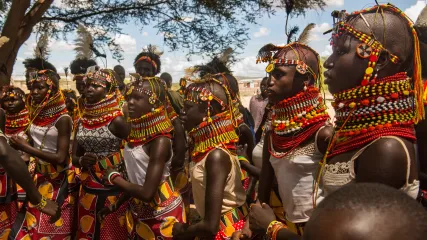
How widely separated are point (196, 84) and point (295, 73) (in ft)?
3.27

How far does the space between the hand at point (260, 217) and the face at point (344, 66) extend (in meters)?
0.75

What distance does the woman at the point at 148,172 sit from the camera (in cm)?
311

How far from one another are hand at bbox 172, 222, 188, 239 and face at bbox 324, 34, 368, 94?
62.5 inches

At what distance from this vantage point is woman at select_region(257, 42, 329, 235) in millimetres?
2264

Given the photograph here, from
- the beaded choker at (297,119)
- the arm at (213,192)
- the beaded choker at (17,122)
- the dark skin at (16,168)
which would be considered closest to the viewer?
Answer: the beaded choker at (297,119)

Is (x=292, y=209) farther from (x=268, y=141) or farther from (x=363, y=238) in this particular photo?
(x=363, y=238)

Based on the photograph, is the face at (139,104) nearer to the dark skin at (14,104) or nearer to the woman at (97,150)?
the woman at (97,150)

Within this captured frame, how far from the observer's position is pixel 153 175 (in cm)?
305

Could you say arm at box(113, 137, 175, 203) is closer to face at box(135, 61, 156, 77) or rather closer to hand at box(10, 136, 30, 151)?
hand at box(10, 136, 30, 151)

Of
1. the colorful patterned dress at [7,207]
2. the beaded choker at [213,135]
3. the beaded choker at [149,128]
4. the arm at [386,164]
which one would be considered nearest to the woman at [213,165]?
the beaded choker at [213,135]

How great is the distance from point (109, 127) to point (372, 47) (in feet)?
9.30

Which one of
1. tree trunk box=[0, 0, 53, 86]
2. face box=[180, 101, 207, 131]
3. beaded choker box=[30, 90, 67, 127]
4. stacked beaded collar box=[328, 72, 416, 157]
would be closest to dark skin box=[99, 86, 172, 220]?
face box=[180, 101, 207, 131]

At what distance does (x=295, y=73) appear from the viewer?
2.52 m

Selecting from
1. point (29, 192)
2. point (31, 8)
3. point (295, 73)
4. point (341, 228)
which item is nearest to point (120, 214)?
point (29, 192)
